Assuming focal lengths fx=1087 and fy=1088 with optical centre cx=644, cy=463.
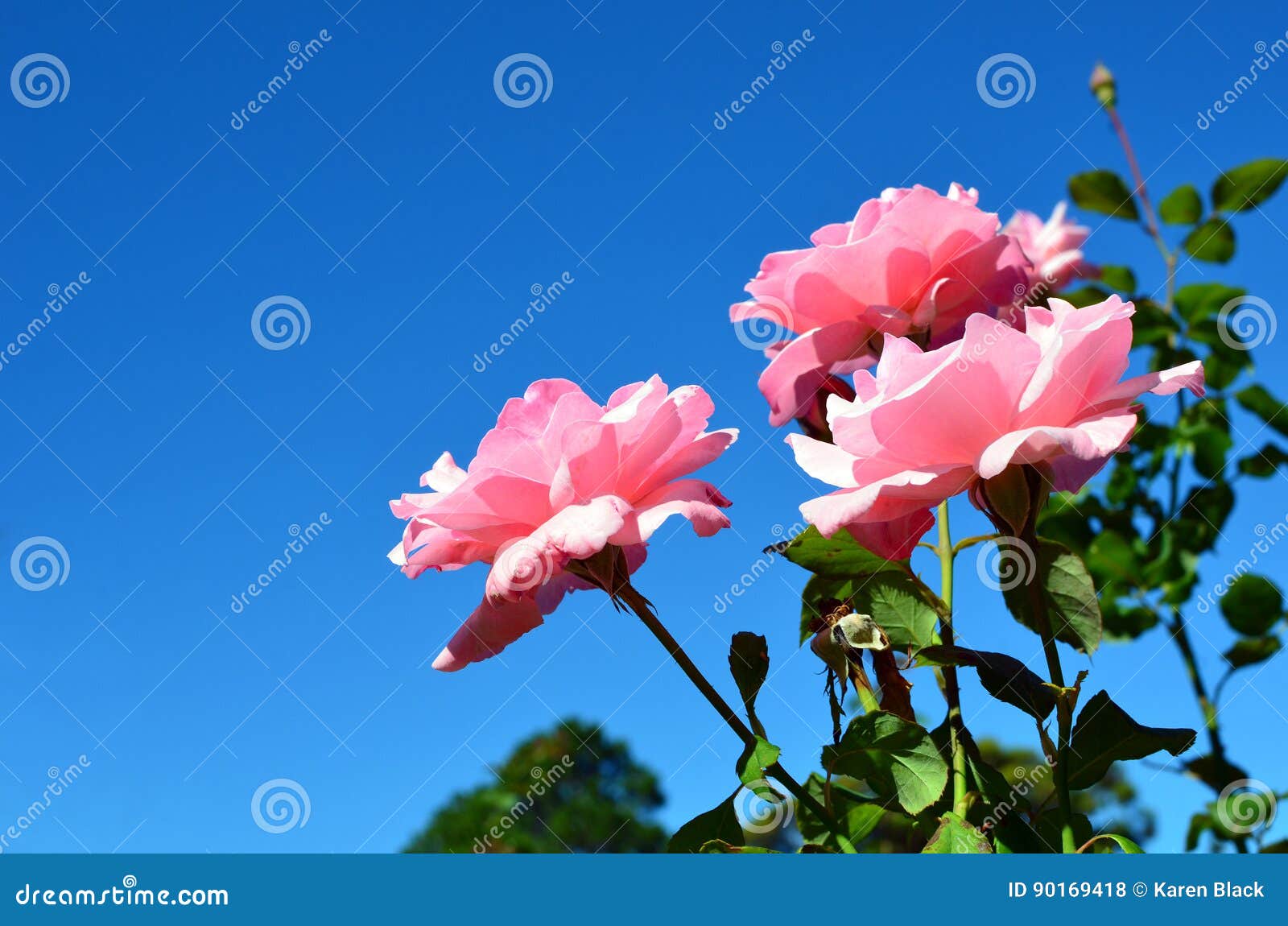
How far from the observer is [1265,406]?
2412mm

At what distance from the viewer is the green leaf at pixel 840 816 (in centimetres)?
94

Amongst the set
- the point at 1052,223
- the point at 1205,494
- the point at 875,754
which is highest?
the point at 1052,223

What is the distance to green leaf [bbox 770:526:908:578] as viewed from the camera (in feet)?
3.34

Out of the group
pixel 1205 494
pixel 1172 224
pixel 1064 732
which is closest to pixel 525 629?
pixel 1064 732

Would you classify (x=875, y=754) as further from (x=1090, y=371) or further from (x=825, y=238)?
(x=825, y=238)

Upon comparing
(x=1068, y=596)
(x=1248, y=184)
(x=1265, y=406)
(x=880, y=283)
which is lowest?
(x=1068, y=596)

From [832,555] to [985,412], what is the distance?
231mm

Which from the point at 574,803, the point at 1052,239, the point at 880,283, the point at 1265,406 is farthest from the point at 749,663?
the point at 574,803

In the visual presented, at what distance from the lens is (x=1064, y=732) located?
0.87 metres

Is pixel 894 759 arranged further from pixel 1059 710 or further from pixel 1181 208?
pixel 1181 208

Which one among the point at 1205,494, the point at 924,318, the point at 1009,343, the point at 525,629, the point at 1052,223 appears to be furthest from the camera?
the point at 1052,223

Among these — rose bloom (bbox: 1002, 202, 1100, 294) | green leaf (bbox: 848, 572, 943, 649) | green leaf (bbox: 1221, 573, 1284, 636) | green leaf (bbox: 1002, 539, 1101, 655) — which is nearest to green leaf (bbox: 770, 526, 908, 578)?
green leaf (bbox: 848, 572, 943, 649)

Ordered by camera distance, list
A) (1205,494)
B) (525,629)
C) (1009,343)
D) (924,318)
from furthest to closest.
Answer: (1205,494), (924,318), (525,629), (1009,343)

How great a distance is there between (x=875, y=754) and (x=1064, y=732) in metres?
0.15
